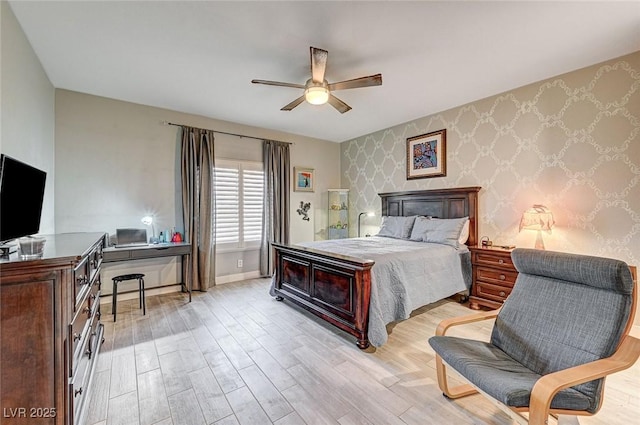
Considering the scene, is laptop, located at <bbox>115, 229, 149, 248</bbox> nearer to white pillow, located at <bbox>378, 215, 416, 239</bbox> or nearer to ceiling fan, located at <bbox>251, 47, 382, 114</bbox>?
ceiling fan, located at <bbox>251, 47, 382, 114</bbox>

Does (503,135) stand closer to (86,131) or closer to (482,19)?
(482,19)

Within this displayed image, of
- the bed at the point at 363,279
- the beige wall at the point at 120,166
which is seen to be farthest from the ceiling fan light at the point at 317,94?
the beige wall at the point at 120,166

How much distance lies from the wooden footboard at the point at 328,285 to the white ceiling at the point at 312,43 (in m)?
2.08

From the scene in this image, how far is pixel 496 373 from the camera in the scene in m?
1.54

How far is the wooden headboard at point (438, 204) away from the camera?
3.97 m

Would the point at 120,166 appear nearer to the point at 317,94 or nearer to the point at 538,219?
the point at 317,94

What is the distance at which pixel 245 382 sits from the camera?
212cm

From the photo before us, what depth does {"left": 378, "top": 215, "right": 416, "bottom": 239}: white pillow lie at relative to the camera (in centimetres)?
442

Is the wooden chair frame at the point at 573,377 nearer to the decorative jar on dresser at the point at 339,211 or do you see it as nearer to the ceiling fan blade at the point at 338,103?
the ceiling fan blade at the point at 338,103

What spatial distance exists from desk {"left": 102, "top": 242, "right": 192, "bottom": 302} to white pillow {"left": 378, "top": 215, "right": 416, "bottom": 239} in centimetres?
315

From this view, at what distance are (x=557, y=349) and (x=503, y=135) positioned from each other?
2.99 m

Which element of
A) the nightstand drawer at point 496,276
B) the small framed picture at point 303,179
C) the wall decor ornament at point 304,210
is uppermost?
the small framed picture at point 303,179

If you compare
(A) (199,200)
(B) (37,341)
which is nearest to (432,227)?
(A) (199,200)

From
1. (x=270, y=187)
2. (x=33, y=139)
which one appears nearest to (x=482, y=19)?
(x=270, y=187)
